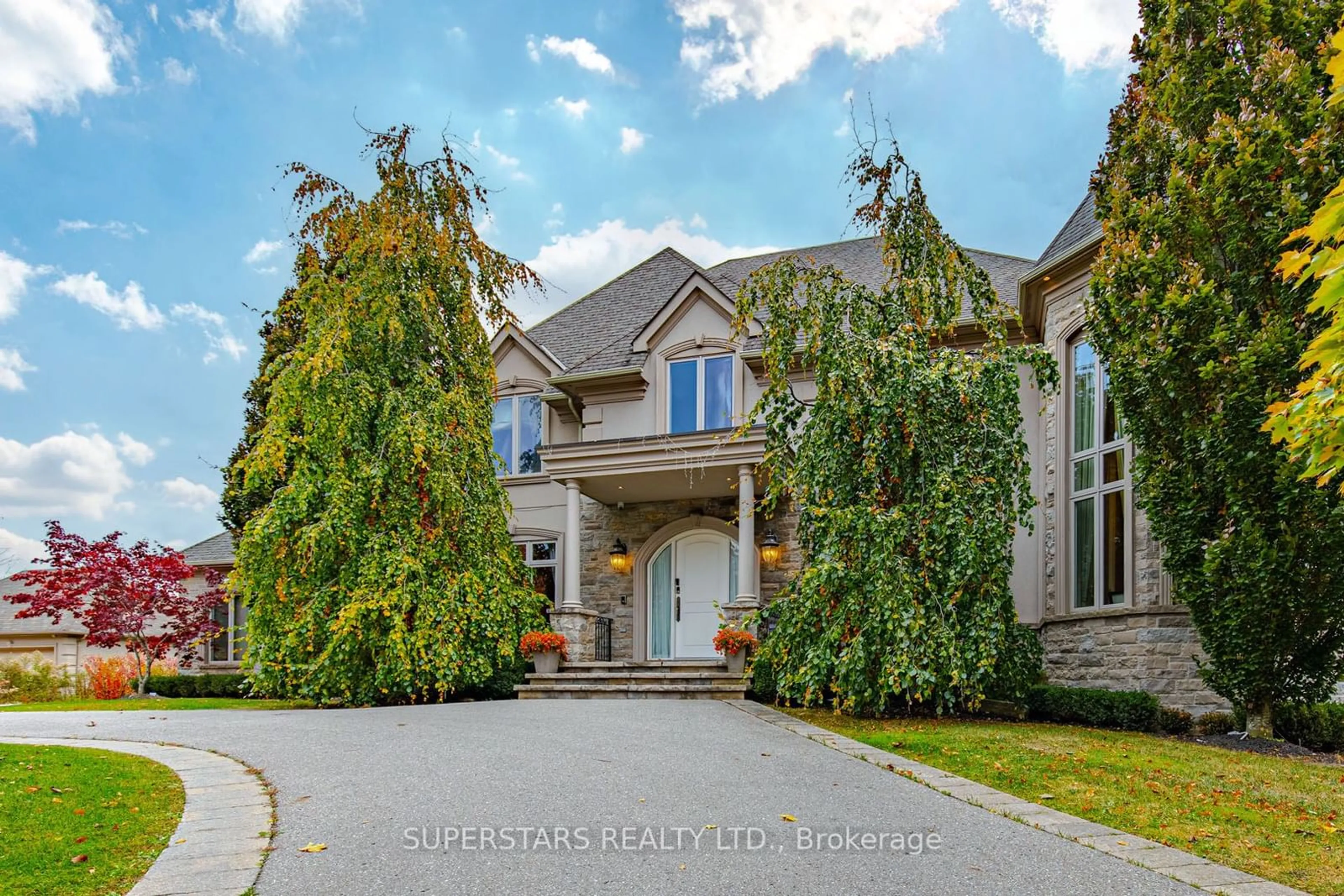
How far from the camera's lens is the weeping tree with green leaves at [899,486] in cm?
832

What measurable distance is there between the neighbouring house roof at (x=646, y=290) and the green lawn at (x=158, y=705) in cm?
653

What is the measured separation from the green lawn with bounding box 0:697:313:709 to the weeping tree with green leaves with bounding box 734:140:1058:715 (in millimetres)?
6640

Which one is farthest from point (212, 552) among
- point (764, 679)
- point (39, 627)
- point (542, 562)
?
point (764, 679)

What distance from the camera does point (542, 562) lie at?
49.4 ft

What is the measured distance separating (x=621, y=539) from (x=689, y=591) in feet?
4.60

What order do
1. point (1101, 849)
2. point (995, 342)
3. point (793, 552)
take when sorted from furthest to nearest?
1. point (793, 552)
2. point (995, 342)
3. point (1101, 849)

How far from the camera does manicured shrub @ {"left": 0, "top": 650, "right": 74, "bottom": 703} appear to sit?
559 inches

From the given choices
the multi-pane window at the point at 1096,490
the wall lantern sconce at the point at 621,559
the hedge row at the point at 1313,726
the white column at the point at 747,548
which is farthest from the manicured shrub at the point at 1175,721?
the wall lantern sconce at the point at 621,559

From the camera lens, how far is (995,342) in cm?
939

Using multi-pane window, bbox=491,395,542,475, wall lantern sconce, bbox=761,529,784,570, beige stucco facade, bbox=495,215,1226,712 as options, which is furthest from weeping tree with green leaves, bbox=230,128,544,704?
wall lantern sconce, bbox=761,529,784,570

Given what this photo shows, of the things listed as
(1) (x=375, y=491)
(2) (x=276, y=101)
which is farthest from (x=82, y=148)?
(1) (x=375, y=491)

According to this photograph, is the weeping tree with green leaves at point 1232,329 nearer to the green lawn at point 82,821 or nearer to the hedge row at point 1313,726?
the hedge row at point 1313,726

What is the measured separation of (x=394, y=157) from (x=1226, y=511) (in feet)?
35.7

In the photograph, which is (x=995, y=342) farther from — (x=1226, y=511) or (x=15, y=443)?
(x=15, y=443)
